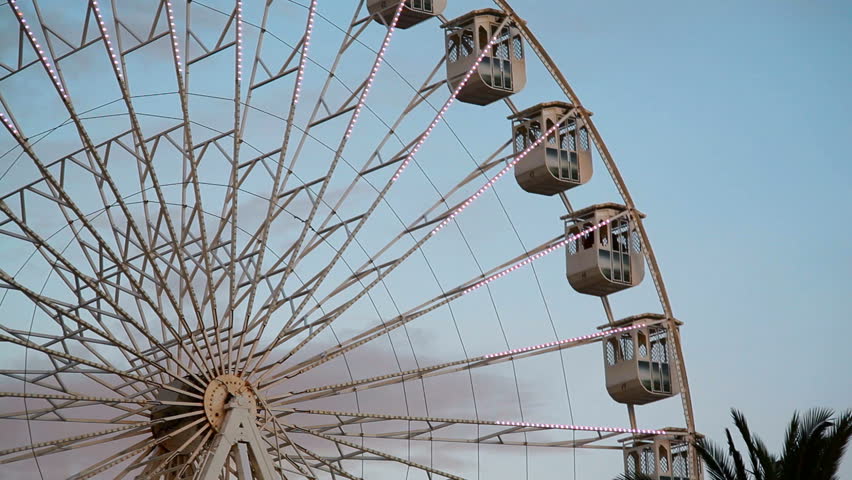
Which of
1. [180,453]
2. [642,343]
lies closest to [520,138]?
[642,343]

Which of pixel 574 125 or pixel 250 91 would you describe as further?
pixel 574 125

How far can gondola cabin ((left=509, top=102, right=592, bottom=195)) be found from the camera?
32.6 m

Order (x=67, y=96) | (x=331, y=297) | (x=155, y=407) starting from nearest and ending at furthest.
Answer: (x=67, y=96) → (x=155, y=407) → (x=331, y=297)

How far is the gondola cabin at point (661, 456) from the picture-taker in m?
32.7

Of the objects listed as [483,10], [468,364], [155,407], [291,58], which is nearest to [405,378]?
[468,364]

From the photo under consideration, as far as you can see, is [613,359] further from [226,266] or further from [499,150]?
[226,266]

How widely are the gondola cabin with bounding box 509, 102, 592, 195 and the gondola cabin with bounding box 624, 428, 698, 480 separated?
5.85m

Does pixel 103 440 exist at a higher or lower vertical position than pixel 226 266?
lower

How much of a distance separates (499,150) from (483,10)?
9.96 feet

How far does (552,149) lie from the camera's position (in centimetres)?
3275

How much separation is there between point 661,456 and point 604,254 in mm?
4589

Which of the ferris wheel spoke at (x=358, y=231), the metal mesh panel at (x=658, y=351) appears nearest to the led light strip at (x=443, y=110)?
the ferris wheel spoke at (x=358, y=231)

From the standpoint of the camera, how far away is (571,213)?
110 feet

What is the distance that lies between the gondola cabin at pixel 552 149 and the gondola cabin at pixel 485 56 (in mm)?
806
